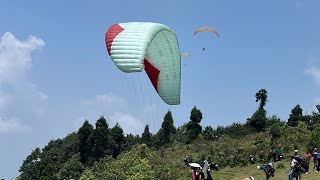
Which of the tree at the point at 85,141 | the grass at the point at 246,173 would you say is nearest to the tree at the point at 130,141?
the tree at the point at 85,141

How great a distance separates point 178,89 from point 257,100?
5336cm

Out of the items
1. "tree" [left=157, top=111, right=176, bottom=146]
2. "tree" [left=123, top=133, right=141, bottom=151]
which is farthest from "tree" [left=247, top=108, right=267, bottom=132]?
"tree" [left=123, top=133, right=141, bottom=151]

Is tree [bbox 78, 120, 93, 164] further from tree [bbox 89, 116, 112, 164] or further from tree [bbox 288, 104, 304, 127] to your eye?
tree [bbox 288, 104, 304, 127]

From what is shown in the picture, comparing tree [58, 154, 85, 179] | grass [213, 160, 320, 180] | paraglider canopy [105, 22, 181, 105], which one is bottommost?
grass [213, 160, 320, 180]

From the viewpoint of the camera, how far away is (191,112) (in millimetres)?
73500

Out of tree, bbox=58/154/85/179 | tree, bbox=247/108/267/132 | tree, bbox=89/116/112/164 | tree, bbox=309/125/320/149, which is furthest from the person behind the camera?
tree, bbox=89/116/112/164

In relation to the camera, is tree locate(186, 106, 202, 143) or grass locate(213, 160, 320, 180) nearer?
grass locate(213, 160, 320, 180)

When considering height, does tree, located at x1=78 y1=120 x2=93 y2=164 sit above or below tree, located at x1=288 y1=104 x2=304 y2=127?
below

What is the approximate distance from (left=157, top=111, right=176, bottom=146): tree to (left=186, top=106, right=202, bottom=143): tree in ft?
17.3

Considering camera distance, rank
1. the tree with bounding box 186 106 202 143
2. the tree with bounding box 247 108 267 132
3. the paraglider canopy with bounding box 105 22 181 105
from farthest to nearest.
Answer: the tree with bounding box 186 106 202 143
the tree with bounding box 247 108 267 132
the paraglider canopy with bounding box 105 22 181 105

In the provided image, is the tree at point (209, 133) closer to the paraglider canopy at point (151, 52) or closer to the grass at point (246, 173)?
the grass at point (246, 173)

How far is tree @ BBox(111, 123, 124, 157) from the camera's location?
3108 inches

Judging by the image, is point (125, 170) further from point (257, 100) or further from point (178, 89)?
point (257, 100)

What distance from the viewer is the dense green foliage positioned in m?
38.4
